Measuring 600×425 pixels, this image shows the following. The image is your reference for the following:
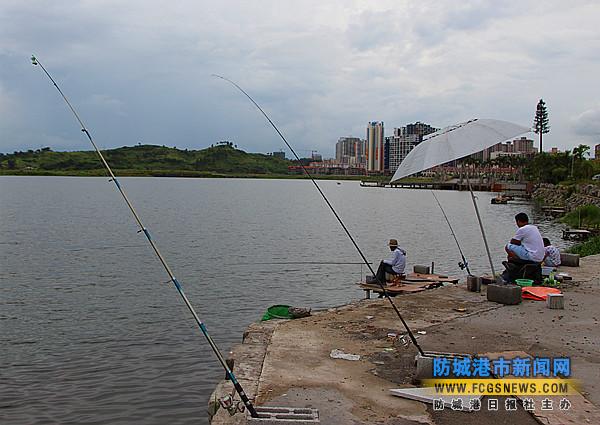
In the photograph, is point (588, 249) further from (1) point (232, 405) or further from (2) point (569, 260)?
(1) point (232, 405)

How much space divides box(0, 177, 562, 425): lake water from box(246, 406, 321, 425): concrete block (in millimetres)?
3080

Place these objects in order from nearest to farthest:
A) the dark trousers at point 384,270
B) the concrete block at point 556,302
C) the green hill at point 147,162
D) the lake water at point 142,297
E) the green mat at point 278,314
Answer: the lake water at point 142,297, the concrete block at point 556,302, the green mat at point 278,314, the dark trousers at point 384,270, the green hill at point 147,162

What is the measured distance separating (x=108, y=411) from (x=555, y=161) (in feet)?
299

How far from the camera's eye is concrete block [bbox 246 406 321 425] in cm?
509

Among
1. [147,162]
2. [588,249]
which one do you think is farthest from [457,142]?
[147,162]

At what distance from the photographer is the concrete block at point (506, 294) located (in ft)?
33.1

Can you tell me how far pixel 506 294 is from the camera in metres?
10.1

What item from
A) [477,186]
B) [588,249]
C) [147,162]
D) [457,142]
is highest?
[147,162]

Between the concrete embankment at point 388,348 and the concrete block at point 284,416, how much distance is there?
137 mm

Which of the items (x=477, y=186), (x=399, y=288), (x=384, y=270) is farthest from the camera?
(x=477, y=186)

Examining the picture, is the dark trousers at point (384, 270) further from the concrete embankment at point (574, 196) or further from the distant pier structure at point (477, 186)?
the distant pier structure at point (477, 186)

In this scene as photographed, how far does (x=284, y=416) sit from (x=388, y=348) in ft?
8.88

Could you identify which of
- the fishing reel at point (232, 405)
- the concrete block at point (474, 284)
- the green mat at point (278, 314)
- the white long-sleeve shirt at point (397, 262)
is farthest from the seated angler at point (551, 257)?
the fishing reel at point (232, 405)

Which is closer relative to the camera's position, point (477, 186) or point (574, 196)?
point (574, 196)
